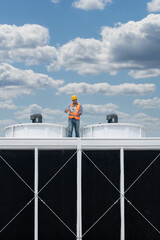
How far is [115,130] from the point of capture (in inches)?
616

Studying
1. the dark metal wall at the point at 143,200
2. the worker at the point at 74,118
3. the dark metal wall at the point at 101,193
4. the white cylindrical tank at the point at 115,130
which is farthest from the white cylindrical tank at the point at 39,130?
the dark metal wall at the point at 143,200

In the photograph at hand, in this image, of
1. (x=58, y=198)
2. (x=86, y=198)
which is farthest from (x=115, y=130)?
(x=58, y=198)

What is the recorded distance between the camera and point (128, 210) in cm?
1315

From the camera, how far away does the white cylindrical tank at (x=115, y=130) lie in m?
15.6

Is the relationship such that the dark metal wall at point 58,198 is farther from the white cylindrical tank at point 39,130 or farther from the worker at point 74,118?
the worker at point 74,118

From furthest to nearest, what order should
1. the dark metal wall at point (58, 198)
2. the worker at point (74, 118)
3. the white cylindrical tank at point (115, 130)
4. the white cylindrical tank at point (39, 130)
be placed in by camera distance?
the worker at point (74, 118)
the white cylindrical tank at point (39, 130)
the white cylindrical tank at point (115, 130)
the dark metal wall at point (58, 198)

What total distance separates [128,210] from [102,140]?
2856 mm

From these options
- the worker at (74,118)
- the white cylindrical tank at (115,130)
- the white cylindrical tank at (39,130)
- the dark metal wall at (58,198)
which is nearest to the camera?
the dark metal wall at (58,198)

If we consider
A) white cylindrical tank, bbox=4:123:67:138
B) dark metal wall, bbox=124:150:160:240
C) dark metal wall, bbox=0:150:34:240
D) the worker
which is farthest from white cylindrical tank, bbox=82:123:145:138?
dark metal wall, bbox=0:150:34:240

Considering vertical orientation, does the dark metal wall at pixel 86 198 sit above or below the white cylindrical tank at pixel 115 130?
below

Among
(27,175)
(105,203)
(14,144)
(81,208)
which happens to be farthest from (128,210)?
(14,144)

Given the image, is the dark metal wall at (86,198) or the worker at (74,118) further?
the worker at (74,118)

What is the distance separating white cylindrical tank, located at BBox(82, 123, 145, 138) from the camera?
1564cm

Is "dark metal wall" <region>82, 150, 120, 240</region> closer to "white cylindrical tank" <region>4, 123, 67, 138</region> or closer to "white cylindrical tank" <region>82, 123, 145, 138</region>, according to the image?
"white cylindrical tank" <region>82, 123, 145, 138</region>
